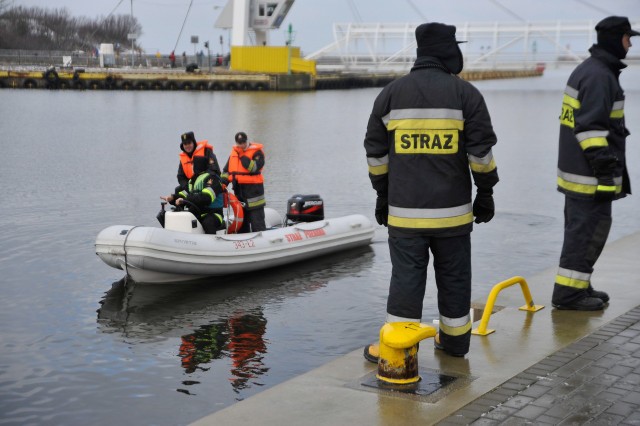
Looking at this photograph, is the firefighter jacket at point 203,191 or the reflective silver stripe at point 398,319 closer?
the reflective silver stripe at point 398,319

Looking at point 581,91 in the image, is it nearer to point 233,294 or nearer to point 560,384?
point 560,384

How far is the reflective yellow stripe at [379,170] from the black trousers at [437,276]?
0.42m

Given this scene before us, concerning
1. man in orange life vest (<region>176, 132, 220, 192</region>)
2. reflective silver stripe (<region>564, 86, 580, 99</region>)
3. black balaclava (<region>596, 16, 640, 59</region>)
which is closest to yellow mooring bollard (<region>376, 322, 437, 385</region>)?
reflective silver stripe (<region>564, 86, 580, 99</region>)

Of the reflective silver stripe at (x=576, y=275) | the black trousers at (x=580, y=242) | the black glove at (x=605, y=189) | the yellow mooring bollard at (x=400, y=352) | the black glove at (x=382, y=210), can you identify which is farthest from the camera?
the reflective silver stripe at (x=576, y=275)

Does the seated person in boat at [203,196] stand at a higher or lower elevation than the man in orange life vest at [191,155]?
lower

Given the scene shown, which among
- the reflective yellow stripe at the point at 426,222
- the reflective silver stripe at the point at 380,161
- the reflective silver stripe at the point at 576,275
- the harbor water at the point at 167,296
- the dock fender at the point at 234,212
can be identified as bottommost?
the harbor water at the point at 167,296

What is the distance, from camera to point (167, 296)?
10812 mm

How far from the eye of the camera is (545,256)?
13.6 metres

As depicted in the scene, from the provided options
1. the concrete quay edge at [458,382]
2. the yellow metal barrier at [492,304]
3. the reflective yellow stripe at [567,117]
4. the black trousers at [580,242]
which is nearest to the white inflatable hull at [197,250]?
the concrete quay edge at [458,382]

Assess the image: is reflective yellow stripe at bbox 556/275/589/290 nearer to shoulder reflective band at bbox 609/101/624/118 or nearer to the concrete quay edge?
the concrete quay edge

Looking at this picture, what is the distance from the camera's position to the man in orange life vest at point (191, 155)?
37.3ft

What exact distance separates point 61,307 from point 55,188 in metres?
10.7

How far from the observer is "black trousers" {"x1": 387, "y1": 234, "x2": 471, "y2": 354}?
598cm

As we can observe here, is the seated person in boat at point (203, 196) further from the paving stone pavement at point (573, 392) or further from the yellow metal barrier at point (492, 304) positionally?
the paving stone pavement at point (573, 392)
